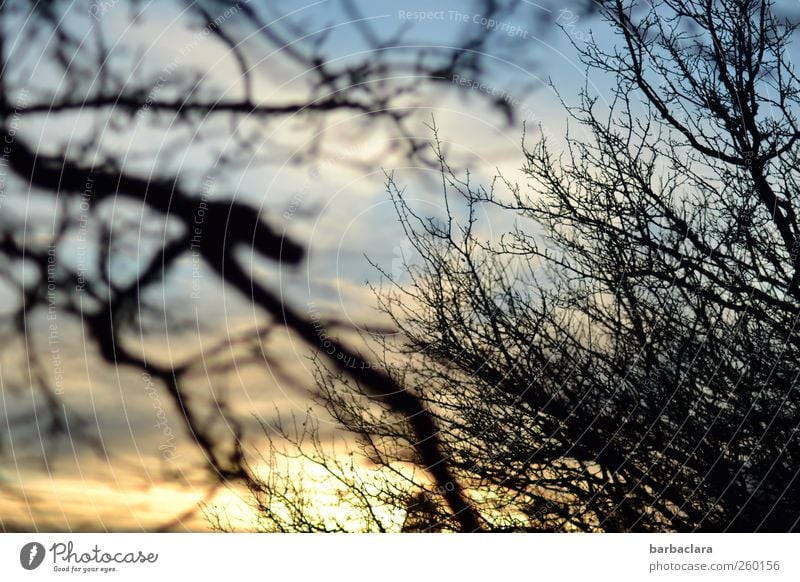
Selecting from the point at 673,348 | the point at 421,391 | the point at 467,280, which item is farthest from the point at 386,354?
the point at 673,348

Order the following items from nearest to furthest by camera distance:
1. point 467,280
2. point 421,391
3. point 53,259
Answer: point 53,259
point 421,391
point 467,280

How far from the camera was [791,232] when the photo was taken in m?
6.02

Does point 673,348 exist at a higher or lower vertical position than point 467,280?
higher

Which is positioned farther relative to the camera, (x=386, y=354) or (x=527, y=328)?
(x=527, y=328)

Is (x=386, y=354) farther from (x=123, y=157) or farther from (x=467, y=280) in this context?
(x=123, y=157)

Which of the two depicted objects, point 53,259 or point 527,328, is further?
point 527,328

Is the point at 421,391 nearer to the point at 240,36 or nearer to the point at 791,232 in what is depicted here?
the point at 240,36

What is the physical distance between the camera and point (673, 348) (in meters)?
6.25

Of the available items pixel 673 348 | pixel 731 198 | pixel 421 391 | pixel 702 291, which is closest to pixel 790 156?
pixel 731 198

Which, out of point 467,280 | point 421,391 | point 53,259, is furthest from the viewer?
point 467,280
